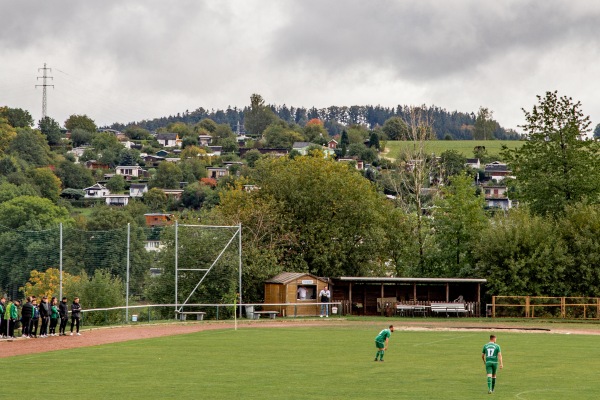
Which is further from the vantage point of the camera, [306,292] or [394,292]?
[394,292]

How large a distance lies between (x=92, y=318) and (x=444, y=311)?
22.0 meters

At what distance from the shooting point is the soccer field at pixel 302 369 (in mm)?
24188

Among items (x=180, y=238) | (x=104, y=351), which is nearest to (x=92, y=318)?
(x=180, y=238)

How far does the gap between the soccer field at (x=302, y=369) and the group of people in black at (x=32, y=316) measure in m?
4.25

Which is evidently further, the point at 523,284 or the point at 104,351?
the point at 523,284

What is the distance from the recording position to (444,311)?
60781 millimetres

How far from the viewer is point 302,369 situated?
97.1ft

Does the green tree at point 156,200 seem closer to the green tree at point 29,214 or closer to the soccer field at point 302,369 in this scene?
the green tree at point 29,214

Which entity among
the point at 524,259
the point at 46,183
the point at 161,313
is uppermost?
the point at 46,183

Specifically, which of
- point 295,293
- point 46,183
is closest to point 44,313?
point 295,293

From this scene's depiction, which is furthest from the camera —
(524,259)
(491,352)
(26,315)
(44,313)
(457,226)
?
(457,226)

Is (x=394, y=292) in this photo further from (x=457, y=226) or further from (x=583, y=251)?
(x=583, y=251)

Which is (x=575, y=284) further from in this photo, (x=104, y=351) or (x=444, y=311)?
(x=104, y=351)

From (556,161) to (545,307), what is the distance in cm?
1324
